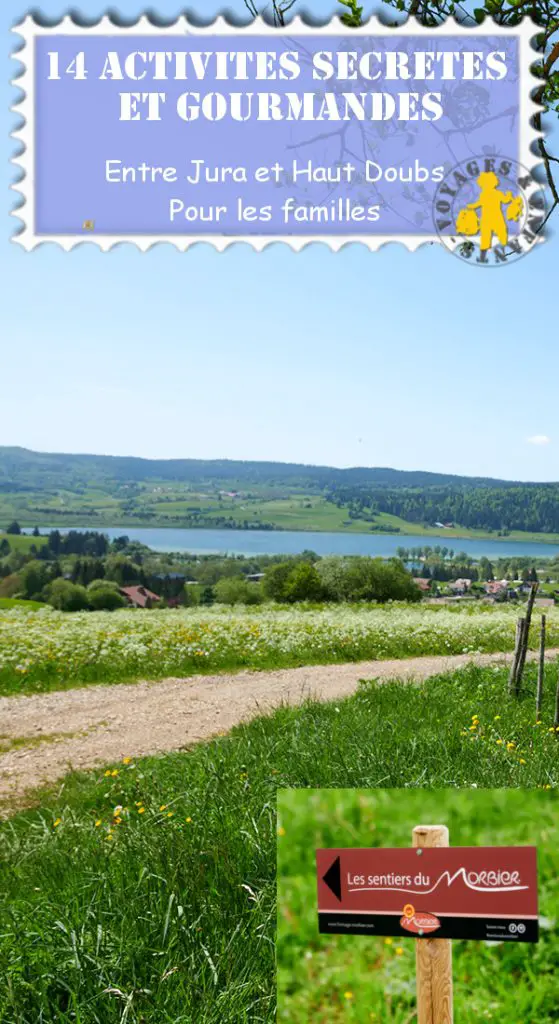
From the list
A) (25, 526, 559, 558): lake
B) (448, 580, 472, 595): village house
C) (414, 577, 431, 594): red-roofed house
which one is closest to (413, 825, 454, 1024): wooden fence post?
(25, 526, 559, 558): lake

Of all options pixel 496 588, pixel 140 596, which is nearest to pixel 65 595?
pixel 140 596

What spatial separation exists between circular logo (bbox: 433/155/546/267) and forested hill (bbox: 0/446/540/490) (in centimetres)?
265

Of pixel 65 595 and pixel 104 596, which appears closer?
pixel 65 595

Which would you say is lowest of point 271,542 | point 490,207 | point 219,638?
point 219,638

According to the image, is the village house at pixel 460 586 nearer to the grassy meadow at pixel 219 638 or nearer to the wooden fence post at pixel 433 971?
the grassy meadow at pixel 219 638

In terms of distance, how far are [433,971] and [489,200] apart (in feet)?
8.97

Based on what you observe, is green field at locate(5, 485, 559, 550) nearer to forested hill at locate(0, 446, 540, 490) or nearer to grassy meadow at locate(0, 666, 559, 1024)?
forested hill at locate(0, 446, 540, 490)

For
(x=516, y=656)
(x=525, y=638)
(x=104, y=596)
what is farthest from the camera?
(x=104, y=596)

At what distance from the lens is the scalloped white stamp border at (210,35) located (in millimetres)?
3039

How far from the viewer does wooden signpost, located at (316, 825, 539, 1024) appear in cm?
127

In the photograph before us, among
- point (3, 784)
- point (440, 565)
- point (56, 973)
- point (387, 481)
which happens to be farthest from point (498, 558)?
point (56, 973)

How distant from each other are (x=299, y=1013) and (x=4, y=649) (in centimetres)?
625

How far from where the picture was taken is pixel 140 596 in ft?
21.0

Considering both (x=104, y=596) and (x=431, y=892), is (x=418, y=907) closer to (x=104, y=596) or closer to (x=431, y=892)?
(x=431, y=892)
